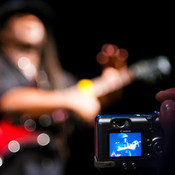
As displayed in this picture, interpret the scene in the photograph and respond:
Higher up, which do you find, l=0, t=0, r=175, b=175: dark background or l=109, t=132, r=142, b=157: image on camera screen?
l=0, t=0, r=175, b=175: dark background

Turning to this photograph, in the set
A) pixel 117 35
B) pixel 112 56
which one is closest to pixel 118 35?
pixel 117 35

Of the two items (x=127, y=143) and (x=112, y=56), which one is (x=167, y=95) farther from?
(x=112, y=56)

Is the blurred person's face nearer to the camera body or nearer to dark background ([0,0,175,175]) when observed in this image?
dark background ([0,0,175,175])

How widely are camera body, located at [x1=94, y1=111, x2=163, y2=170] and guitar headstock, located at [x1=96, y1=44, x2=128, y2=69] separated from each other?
1.39 metres

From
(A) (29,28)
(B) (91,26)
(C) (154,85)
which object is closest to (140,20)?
(B) (91,26)

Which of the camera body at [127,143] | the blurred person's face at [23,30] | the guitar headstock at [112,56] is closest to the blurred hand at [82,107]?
the blurred person's face at [23,30]

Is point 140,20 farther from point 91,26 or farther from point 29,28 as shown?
Result: point 29,28

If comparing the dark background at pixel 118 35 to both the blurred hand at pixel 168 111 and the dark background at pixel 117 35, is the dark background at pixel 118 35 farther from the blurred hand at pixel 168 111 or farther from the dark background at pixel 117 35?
the blurred hand at pixel 168 111

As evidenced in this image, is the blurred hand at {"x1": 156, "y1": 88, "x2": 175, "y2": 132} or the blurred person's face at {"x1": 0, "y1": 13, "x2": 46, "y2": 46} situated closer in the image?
the blurred hand at {"x1": 156, "y1": 88, "x2": 175, "y2": 132}

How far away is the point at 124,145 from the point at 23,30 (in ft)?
3.58

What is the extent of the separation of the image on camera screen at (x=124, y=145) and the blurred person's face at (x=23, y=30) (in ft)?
3.46

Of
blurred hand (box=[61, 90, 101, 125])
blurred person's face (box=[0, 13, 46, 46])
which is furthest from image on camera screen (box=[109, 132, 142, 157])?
blurred person's face (box=[0, 13, 46, 46])

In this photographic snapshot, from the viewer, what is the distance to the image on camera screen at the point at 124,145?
0.60 meters

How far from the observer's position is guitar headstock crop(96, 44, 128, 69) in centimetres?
201
